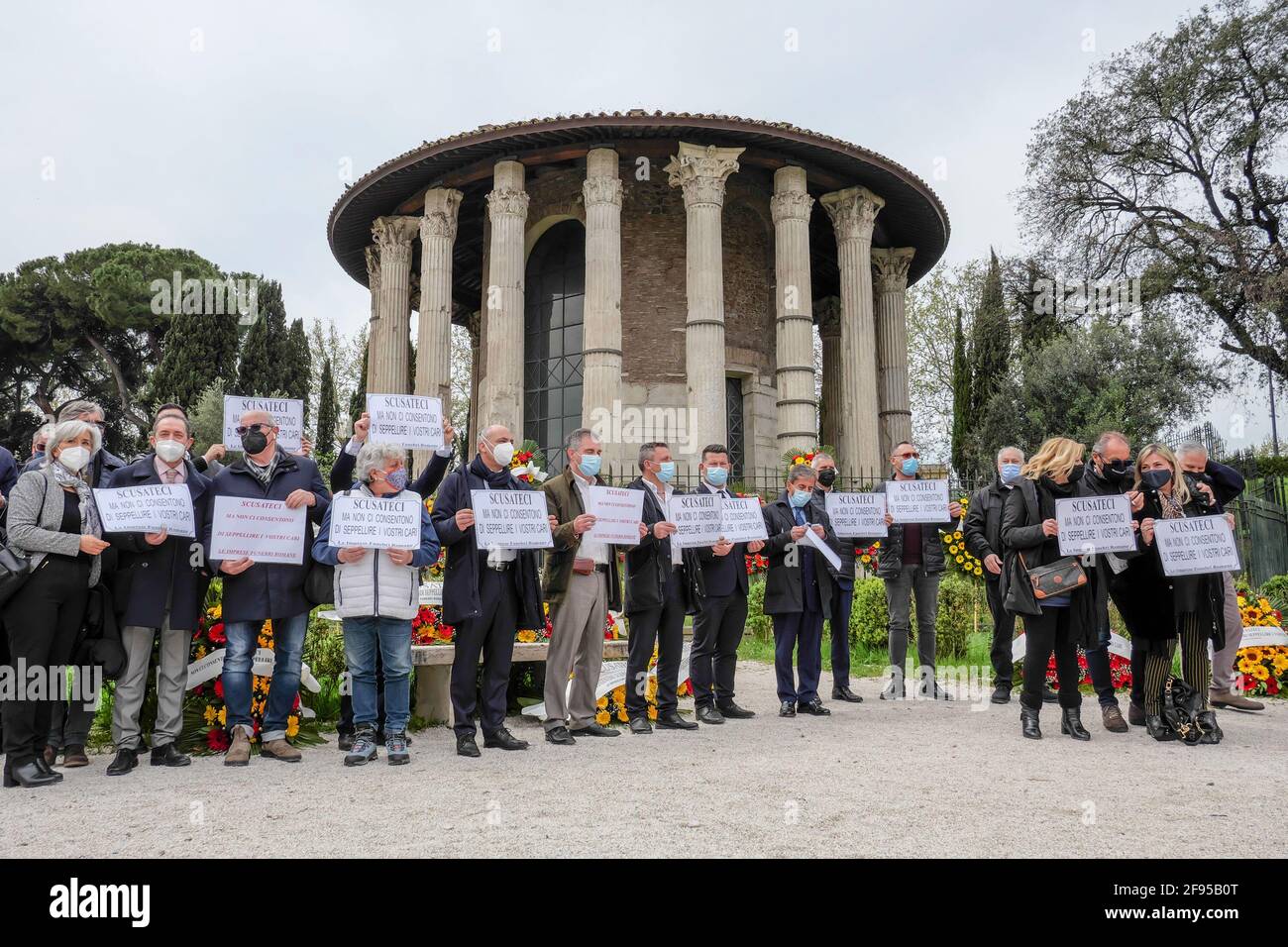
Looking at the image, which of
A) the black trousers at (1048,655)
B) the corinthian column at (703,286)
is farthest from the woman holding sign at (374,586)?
the corinthian column at (703,286)

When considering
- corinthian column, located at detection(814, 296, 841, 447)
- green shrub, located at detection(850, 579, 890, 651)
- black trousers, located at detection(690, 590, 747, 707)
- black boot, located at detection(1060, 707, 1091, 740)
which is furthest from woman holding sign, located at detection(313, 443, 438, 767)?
corinthian column, located at detection(814, 296, 841, 447)

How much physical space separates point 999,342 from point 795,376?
11471mm

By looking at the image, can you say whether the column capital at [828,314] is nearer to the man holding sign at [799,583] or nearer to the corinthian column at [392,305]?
the corinthian column at [392,305]

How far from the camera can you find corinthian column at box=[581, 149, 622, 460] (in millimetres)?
20297

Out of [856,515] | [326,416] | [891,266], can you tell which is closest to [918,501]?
[856,515]

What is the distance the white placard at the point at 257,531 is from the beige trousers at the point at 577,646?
6.24 feet

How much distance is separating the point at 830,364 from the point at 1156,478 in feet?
73.5

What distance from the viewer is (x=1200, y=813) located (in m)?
4.75

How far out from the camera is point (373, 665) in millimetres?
6316

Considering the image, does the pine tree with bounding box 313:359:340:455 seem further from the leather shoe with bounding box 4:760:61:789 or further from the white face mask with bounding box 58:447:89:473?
the leather shoe with bounding box 4:760:61:789

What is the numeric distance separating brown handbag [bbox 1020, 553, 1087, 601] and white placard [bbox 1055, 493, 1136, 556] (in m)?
0.10

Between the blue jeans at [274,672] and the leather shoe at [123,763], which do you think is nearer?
the leather shoe at [123,763]

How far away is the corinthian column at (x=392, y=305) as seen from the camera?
24219 mm

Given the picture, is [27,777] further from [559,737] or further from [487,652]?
[559,737]
